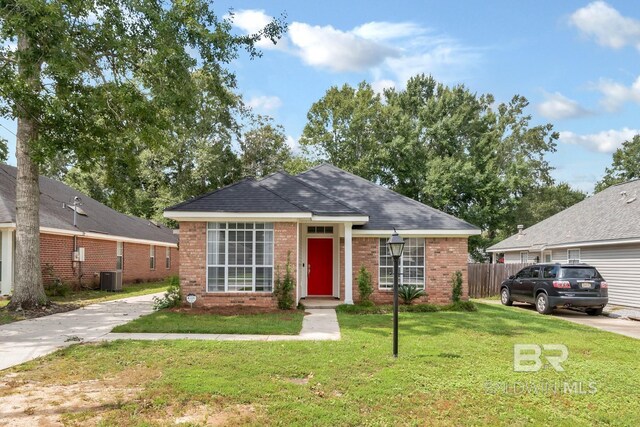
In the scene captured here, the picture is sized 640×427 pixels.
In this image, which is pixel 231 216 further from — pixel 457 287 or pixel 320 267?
pixel 457 287

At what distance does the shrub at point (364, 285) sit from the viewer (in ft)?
48.0

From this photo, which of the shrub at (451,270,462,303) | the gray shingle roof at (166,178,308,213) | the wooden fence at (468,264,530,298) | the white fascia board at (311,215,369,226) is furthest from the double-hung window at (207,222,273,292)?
the wooden fence at (468,264,530,298)

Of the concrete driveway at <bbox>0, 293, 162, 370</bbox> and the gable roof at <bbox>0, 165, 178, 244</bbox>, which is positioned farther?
the gable roof at <bbox>0, 165, 178, 244</bbox>

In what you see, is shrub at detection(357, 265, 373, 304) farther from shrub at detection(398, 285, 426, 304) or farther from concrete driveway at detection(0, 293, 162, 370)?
concrete driveway at detection(0, 293, 162, 370)

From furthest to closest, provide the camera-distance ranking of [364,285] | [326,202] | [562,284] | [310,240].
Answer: [310,240] < [326,202] < [364,285] < [562,284]

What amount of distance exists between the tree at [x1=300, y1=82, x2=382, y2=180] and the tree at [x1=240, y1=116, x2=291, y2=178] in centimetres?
319

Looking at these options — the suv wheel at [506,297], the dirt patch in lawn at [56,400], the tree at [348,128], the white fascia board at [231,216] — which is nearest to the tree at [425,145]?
the tree at [348,128]

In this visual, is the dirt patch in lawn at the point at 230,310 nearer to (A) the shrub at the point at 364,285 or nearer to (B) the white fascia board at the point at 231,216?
(B) the white fascia board at the point at 231,216

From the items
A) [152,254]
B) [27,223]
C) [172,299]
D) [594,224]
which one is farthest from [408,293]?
[152,254]

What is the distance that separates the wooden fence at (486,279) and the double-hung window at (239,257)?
11682 millimetres

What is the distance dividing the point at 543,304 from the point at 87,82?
1543 cm

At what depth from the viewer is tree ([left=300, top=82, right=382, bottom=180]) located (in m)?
34.0

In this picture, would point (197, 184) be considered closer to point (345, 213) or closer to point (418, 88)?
point (418, 88)

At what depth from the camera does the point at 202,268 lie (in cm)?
1316
